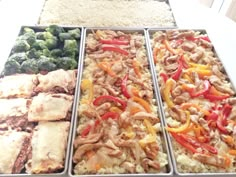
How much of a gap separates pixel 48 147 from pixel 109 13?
55.1 inches

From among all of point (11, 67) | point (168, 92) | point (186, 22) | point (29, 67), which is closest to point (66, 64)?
point (29, 67)

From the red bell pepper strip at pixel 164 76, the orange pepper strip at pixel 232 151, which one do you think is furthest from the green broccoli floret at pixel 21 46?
the orange pepper strip at pixel 232 151

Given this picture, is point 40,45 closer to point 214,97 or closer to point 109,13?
point 109,13

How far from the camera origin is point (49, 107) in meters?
1.59

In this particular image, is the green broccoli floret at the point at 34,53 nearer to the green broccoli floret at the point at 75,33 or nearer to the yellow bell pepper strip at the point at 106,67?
the green broccoli floret at the point at 75,33

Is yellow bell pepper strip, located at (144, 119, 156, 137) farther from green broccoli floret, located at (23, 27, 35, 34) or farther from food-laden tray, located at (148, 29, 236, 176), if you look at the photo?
green broccoli floret, located at (23, 27, 35, 34)

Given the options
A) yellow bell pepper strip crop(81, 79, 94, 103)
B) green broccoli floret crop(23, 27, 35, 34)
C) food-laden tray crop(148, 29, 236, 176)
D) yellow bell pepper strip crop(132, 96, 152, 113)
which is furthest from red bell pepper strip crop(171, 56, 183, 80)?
green broccoli floret crop(23, 27, 35, 34)

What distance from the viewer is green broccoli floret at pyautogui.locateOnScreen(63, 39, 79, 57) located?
1956 millimetres

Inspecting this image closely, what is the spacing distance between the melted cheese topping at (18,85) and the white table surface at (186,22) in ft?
0.47

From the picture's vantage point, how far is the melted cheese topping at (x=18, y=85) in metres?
1.67

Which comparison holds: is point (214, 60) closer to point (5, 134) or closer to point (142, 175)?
point (142, 175)

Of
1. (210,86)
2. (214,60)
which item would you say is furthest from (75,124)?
(214,60)

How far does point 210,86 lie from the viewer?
1783mm

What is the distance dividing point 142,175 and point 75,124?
0.44m
